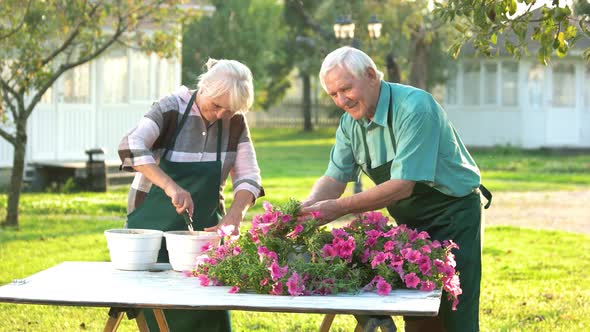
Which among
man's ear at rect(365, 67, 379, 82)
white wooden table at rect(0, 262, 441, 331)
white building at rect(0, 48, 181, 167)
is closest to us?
white wooden table at rect(0, 262, 441, 331)

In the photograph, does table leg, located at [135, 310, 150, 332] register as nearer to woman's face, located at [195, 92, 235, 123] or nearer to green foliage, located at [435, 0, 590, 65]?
woman's face, located at [195, 92, 235, 123]

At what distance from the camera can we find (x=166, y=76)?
2189 cm

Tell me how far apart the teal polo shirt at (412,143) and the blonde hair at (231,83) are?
0.45 m

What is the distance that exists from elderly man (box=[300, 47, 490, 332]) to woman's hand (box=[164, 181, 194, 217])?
554 millimetres

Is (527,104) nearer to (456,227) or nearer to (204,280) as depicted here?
(456,227)

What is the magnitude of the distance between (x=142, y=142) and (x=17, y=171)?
327 inches

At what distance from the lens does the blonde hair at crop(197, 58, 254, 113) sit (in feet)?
15.7

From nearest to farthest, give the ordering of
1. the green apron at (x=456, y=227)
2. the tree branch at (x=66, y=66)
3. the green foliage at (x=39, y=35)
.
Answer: the green apron at (x=456, y=227) < the green foliage at (x=39, y=35) < the tree branch at (x=66, y=66)

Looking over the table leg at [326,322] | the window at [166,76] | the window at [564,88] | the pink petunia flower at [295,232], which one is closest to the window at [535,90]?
the window at [564,88]

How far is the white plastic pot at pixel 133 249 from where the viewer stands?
15.0 ft

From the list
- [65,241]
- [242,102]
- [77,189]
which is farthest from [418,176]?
[77,189]

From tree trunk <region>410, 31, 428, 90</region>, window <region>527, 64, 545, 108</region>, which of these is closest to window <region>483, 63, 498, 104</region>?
window <region>527, 64, 545, 108</region>

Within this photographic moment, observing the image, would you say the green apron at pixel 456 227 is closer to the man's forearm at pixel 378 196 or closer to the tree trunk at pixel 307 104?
the man's forearm at pixel 378 196

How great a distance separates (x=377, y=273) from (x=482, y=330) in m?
3.30
